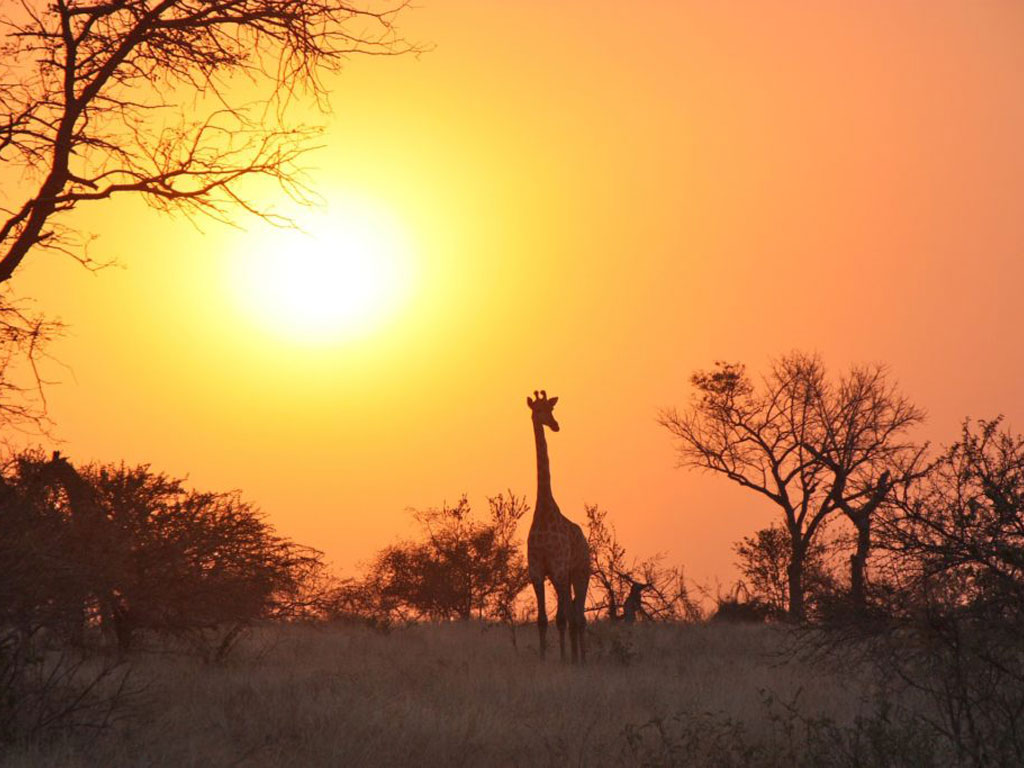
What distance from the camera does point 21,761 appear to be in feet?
29.4

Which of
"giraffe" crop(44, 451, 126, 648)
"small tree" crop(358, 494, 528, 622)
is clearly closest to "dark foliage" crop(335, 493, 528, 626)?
"small tree" crop(358, 494, 528, 622)

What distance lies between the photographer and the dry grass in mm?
10375

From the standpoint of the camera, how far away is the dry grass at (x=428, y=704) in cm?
1038

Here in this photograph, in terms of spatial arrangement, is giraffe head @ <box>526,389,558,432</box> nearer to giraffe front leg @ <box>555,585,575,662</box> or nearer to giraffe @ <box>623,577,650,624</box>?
giraffe front leg @ <box>555,585,575,662</box>

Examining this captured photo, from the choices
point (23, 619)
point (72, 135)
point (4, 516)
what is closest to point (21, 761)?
point (23, 619)

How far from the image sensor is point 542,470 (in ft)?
68.9

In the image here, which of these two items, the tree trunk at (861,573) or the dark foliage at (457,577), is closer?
the tree trunk at (861,573)

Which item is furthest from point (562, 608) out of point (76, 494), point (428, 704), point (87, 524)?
point (76, 494)

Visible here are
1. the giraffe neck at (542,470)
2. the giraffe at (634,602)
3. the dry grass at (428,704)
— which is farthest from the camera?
the giraffe at (634,602)

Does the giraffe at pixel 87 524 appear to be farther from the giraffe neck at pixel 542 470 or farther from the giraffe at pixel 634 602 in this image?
the giraffe at pixel 634 602

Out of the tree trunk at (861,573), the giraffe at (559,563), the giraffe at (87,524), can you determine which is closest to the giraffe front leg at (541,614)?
the giraffe at (559,563)

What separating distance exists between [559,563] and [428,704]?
680 cm

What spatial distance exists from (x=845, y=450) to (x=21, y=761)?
87.6 ft

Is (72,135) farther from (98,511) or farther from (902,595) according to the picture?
(902,595)
